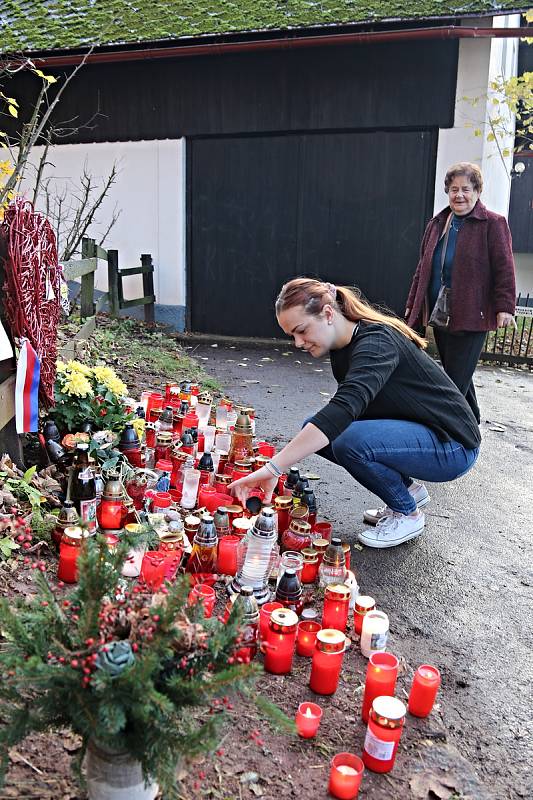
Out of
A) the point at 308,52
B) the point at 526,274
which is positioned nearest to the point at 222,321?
the point at 308,52

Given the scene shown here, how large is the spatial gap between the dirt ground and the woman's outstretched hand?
0.70m

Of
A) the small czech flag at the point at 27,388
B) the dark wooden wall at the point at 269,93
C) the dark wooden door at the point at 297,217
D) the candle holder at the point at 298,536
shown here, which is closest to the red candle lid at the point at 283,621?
the candle holder at the point at 298,536

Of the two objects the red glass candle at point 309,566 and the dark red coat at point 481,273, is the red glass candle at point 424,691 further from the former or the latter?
the dark red coat at point 481,273

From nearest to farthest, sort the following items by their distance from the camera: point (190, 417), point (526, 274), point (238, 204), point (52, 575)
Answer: point (52, 575) < point (190, 417) < point (238, 204) < point (526, 274)

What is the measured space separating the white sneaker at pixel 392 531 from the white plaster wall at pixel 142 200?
7.64m

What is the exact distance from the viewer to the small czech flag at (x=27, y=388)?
3.77 metres

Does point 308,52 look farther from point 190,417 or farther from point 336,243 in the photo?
point 190,417

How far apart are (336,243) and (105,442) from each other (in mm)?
6706

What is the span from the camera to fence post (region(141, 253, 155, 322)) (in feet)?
35.4

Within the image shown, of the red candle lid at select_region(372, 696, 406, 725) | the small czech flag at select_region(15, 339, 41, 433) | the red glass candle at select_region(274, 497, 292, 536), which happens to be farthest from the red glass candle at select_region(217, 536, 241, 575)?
the small czech flag at select_region(15, 339, 41, 433)

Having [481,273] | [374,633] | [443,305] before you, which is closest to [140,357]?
[443,305]

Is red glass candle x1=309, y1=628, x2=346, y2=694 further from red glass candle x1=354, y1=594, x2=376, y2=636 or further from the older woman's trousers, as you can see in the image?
the older woman's trousers

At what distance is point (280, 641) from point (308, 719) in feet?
1.12

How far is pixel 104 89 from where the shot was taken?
10812mm
